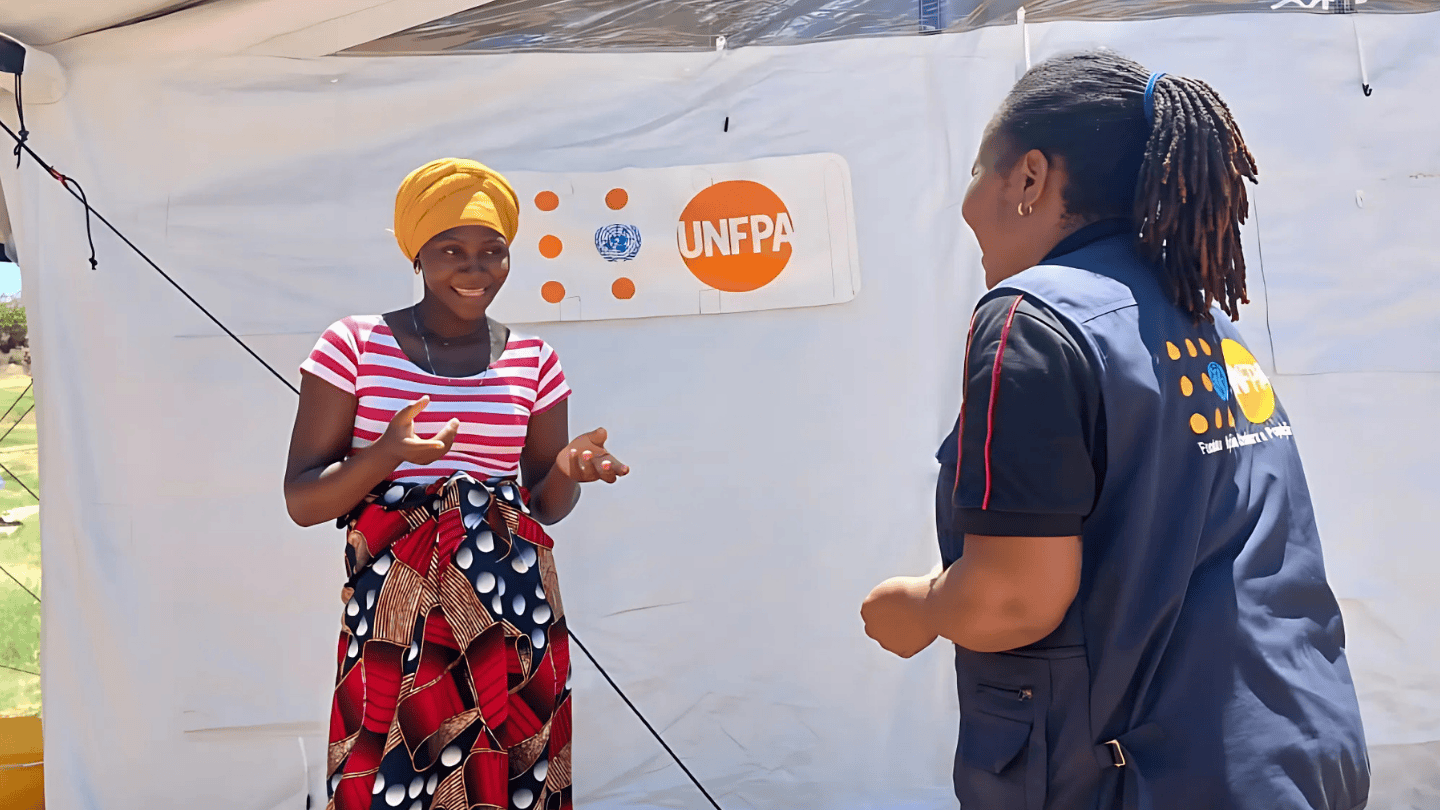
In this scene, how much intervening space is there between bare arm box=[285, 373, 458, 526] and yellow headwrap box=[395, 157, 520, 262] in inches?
11.5

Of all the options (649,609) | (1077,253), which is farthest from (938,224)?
(1077,253)

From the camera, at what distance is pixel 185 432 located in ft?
9.55

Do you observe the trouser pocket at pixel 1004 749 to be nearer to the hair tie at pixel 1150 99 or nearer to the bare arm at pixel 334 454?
the hair tie at pixel 1150 99

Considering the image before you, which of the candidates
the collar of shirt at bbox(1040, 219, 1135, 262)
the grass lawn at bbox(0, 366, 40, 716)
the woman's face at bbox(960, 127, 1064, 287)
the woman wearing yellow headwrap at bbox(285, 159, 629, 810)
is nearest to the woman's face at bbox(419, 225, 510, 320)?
the woman wearing yellow headwrap at bbox(285, 159, 629, 810)

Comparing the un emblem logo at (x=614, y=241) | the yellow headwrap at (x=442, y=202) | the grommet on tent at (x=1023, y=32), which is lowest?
the yellow headwrap at (x=442, y=202)

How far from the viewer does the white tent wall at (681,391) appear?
2881mm

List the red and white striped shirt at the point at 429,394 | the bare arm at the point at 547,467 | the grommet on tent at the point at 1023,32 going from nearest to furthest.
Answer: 1. the red and white striped shirt at the point at 429,394
2. the bare arm at the point at 547,467
3. the grommet on tent at the point at 1023,32

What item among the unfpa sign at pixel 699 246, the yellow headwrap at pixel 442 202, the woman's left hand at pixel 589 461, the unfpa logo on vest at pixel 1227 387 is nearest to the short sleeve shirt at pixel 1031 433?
the unfpa logo on vest at pixel 1227 387

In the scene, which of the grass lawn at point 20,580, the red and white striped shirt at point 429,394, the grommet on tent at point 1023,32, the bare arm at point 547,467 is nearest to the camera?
the red and white striped shirt at point 429,394

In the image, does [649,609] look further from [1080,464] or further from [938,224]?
[1080,464]

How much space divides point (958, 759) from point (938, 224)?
6.80ft

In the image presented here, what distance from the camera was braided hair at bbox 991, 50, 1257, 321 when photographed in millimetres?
1060

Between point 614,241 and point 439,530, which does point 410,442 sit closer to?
point 439,530

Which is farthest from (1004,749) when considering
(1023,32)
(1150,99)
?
(1023,32)
